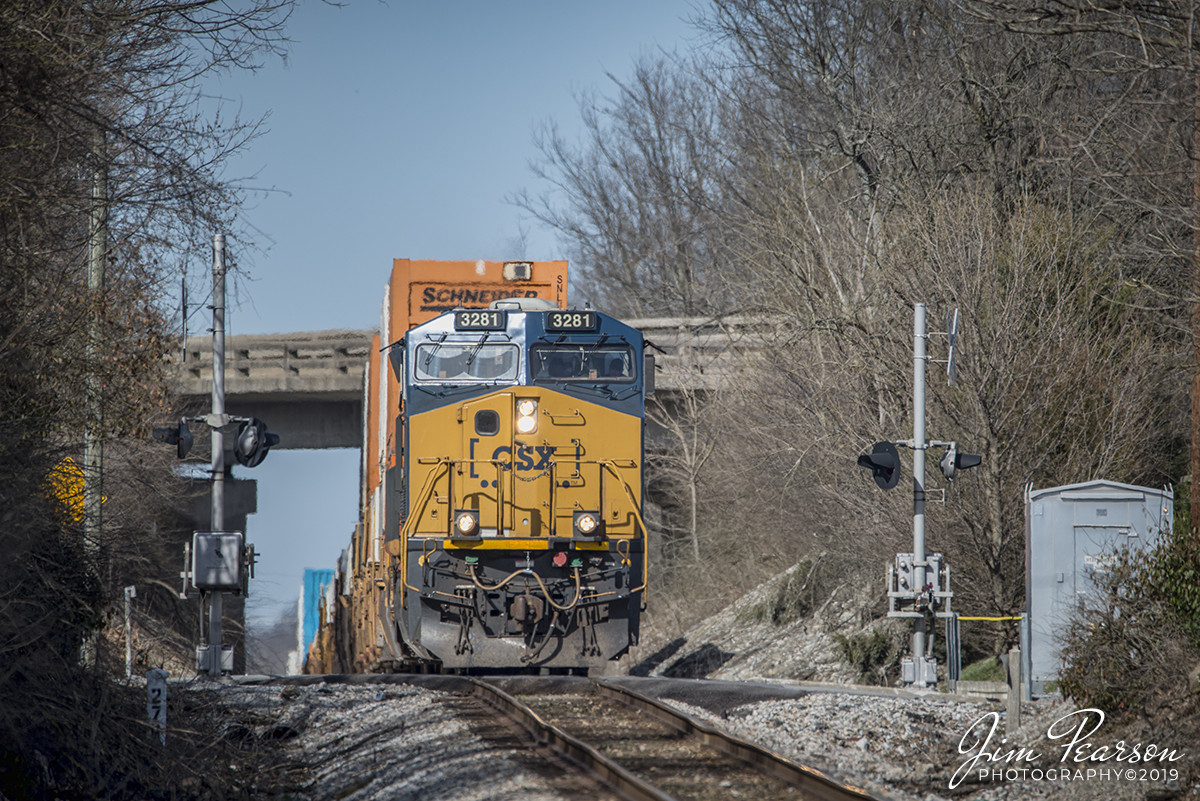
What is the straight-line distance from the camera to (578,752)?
363 inches

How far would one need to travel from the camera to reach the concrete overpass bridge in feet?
96.7

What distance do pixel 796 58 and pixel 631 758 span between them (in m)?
21.4

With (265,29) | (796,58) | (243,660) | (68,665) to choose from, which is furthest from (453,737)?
(796,58)

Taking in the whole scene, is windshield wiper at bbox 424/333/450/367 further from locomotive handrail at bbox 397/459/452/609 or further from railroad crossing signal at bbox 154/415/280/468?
railroad crossing signal at bbox 154/415/280/468

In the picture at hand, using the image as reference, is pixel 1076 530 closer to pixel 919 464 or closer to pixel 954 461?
pixel 954 461

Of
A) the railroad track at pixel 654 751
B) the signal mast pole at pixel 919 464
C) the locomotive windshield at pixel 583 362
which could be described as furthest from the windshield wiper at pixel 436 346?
the signal mast pole at pixel 919 464

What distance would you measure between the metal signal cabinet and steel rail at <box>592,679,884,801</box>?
15.1ft

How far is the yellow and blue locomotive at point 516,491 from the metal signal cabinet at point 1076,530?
4.44 metres

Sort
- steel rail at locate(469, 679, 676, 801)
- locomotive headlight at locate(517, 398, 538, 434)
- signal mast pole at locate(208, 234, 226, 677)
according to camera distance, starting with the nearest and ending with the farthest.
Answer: steel rail at locate(469, 679, 676, 801) → locomotive headlight at locate(517, 398, 538, 434) → signal mast pole at locate(208, 234, 226, 677)

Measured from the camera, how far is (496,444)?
47.0 feet

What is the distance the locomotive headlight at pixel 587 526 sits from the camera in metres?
14.2

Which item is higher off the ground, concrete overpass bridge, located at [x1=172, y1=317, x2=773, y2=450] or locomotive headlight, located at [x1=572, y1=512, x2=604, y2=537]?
concrete overpass bridge, located at [x1=172, y1=317, x2=773, y2=450]

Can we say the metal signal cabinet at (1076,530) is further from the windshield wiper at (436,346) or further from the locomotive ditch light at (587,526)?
the windshield wiper at (436,346)

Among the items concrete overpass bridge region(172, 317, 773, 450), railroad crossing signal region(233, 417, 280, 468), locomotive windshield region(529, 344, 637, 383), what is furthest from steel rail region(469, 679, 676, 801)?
concrete overpass bridge region(172, 317, 773, 450)
